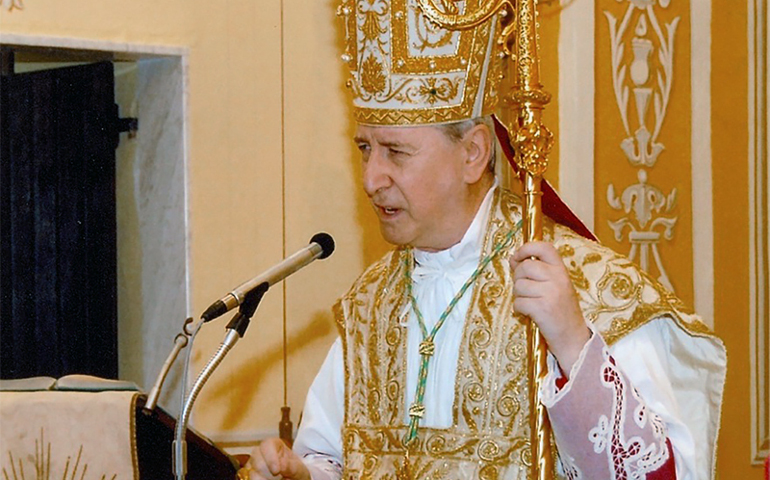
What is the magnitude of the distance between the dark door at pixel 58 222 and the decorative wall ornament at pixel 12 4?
2.38 feet

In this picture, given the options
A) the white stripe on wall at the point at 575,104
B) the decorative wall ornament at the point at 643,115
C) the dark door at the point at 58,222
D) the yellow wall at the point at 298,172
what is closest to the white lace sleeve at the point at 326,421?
the yellow wall at the point at 298,172

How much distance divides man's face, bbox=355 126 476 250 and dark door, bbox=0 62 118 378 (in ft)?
9.50

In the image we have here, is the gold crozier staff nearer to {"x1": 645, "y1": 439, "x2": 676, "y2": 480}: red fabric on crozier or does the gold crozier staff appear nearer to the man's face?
{"x1": 645, "y1": 439, "x2": 676, "y2": 480}: red fabric on crozier

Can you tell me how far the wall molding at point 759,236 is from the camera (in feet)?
19.3

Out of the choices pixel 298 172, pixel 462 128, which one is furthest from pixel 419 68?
pixel 298 172

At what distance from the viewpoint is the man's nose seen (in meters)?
3.42

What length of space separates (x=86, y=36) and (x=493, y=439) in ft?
9.48

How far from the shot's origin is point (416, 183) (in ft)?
11.3

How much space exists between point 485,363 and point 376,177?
56cm

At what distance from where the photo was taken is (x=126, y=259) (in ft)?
20.3

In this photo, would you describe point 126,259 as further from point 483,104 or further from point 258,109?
point 483,104

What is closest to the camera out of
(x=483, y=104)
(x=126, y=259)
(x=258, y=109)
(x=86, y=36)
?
(x=483, y=104)

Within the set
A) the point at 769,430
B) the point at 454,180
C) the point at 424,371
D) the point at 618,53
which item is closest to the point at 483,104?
the point at 454,180

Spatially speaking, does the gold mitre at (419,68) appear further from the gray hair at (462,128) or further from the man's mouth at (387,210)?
the man's mouth at (387,210)
